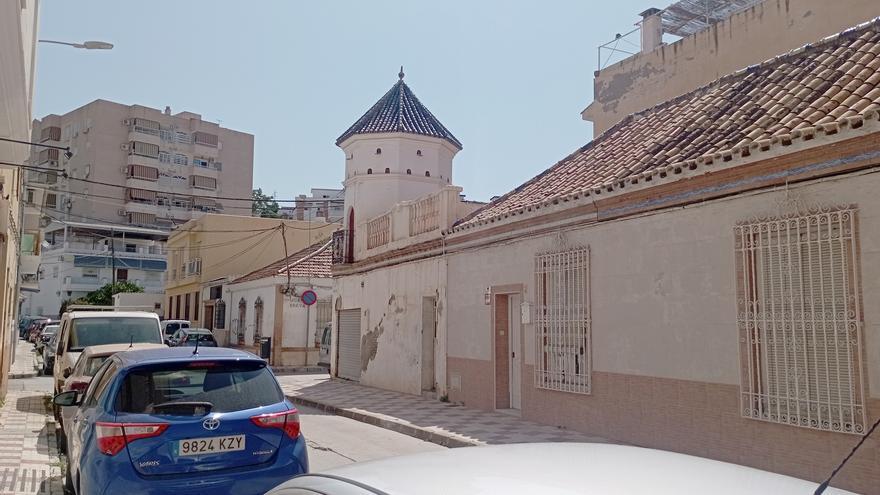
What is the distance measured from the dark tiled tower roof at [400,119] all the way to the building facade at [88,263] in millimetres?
45389

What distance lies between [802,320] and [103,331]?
12224mm

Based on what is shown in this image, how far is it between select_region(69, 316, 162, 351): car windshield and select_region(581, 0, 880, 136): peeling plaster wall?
1514cm

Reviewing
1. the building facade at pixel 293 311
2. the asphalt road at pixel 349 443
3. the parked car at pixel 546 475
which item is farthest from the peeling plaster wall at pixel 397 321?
the parked car at pixel 546 475

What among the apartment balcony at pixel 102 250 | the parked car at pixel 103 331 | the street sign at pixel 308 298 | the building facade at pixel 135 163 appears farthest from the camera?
the building facade at pixel 135 163

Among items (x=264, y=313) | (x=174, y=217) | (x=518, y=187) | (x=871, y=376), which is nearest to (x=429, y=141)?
(x=518, y=187)

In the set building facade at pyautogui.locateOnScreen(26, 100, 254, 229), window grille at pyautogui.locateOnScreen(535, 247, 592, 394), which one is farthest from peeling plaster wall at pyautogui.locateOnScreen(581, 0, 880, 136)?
building facade at pyautogui.locateOnScreen(26, 100, 254, 229)

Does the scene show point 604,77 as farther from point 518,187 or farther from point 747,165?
point 747,165

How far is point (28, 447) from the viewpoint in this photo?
1010 centimetres

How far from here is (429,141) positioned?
2122 cm

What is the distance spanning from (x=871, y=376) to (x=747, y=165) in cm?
274

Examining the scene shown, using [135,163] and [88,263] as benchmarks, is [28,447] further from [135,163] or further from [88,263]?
[135,163]

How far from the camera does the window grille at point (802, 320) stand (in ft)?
24.2

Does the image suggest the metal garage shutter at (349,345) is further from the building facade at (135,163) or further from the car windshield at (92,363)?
the building facade at (135,163)

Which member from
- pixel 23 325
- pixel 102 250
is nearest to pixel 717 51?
pixel 23 325
